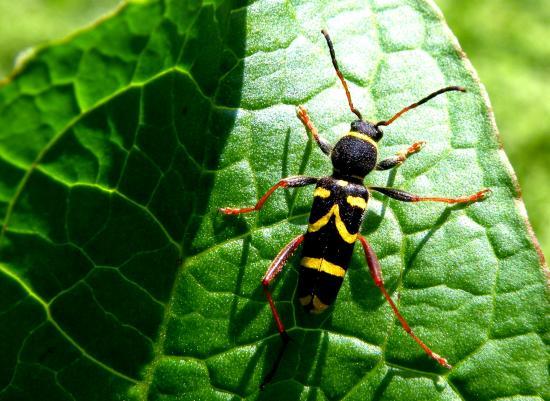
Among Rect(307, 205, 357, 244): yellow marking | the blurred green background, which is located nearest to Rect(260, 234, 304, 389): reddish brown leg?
Rect(307, 205, 357, 244): yellow marking

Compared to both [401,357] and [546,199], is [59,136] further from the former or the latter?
[546,199]

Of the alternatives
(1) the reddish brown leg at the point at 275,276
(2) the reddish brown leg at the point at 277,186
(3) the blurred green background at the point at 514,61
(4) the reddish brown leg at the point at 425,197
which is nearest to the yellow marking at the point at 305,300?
(1) the reddish brown leg at the point at 275,276

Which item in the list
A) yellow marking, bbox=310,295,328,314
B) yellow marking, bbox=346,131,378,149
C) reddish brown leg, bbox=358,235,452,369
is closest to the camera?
reddish brown leg, bbox=358,235,452,369

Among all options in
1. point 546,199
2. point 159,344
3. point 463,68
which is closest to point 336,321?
point 159,344

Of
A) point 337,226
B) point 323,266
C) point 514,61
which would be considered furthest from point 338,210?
point 514,61

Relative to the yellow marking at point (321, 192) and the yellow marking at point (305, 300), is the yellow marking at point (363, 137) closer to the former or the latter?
the yellow marking at point (321, 192)

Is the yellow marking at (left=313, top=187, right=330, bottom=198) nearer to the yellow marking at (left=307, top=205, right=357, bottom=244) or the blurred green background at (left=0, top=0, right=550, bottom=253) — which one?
the yellow marking at (left=307, top=205, right=357, bottom=244)

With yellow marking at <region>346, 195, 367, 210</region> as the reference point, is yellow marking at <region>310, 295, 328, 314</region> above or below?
below
